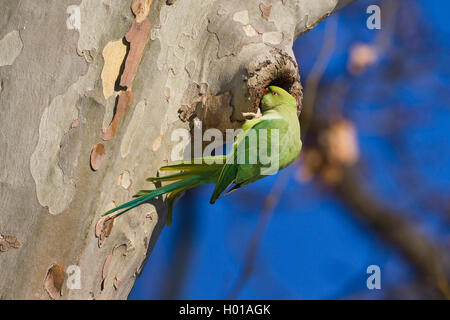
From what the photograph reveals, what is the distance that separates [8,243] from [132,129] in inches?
20.1

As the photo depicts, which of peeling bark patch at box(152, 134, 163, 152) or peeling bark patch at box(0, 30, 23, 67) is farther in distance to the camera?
peeling bark patch at box(152, 134, 163, 152)

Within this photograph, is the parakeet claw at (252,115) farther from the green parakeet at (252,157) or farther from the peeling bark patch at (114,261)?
the peeling bark patch at (114,261)

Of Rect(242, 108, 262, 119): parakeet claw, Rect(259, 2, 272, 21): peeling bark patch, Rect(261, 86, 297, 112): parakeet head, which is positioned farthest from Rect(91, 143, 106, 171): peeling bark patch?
Rect(259, 2, 272, 21): peeling bark patch

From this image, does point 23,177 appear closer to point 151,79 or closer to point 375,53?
point 151,79

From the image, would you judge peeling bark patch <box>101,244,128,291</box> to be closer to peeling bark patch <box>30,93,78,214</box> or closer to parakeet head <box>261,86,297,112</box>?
peeling bark patch <box>30,93,78,214</box>

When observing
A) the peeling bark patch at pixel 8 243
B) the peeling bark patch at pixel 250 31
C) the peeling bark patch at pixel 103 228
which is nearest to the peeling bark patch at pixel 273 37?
the peeling bark patch at pixel 250 31

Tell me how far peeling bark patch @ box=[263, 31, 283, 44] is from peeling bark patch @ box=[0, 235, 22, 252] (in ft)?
3.74

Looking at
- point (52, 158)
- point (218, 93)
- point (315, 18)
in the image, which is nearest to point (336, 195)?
point (315, 18)

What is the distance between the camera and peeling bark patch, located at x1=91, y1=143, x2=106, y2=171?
1570 mm

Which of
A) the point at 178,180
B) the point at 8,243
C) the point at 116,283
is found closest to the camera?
the point at 8,243

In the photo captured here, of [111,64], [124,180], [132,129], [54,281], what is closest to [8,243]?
[54,281]

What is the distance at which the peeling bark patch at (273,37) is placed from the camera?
196 cm

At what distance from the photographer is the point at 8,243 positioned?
1445mm

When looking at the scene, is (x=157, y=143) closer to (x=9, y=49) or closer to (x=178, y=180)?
(x=178, y=180)
